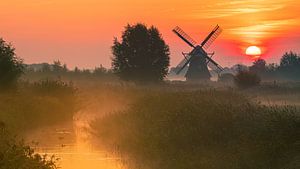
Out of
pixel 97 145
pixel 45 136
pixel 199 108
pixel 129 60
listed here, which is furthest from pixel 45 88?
pixel 129 60

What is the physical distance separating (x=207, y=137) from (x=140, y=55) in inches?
2605

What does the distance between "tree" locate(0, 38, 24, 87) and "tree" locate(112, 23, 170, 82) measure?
4477cm

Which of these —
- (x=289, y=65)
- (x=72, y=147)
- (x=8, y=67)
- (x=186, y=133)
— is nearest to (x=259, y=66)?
(x=289, y=65)

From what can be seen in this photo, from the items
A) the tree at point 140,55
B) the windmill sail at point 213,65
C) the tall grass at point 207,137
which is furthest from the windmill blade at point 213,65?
the tall grass at point 207,137

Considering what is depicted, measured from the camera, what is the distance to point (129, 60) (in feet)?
300

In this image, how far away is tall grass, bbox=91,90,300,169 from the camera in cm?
2150

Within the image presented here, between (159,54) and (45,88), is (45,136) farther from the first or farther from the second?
(159,54)

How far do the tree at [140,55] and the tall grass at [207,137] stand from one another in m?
56.6

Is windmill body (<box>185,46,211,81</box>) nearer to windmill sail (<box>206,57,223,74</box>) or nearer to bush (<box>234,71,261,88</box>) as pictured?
windmill sail (<box>206,57,223,74</box>)

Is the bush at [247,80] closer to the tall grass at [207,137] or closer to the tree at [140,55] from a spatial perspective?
the tree at [140,55]

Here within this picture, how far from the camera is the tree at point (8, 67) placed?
43188mm

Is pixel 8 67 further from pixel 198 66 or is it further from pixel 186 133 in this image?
pixel 198 66

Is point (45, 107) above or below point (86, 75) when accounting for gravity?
below

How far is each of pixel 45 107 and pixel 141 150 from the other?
18.1m
